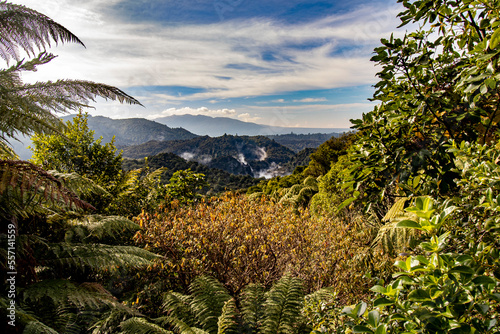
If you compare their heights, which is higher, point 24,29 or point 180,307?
point 24,29

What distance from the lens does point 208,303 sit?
9.60 ft

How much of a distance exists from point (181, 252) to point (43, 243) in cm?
164

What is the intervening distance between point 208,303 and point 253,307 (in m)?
0.52

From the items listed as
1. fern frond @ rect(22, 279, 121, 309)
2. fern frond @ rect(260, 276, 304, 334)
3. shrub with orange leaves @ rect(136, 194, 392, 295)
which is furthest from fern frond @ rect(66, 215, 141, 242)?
fern frond @ rect(260, 276, 304, 334)

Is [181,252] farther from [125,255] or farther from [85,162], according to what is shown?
[85,162]

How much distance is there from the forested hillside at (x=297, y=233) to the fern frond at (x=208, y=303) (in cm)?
1

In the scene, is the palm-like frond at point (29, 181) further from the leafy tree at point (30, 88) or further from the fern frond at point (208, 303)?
the fern frond at point (208, 303)

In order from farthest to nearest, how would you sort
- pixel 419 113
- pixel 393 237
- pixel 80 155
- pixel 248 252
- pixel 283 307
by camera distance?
pixel 80 155
pixel 393 237
pixel 248 252
pixel 283 307
pixel 419 113

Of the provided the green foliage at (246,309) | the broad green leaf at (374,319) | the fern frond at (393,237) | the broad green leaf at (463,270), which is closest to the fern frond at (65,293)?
the green foliage at (246,309)

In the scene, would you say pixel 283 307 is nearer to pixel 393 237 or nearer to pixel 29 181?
pixel 393 237

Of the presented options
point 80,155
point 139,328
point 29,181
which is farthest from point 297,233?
point 80,155

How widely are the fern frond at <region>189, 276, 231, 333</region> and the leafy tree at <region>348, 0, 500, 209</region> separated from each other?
212cm

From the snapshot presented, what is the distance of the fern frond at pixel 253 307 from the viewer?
287 cm

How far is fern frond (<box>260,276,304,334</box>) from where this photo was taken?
2697 millimetres
